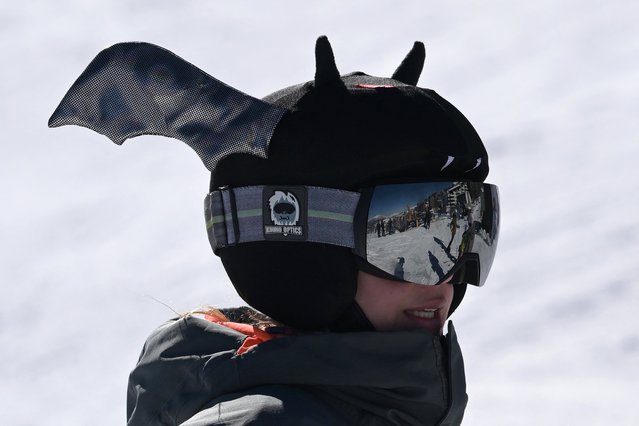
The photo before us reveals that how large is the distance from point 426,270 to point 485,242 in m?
0.32

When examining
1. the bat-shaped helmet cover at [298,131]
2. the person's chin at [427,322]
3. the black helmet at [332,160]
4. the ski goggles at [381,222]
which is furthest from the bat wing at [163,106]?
the person's chin at [427,322]

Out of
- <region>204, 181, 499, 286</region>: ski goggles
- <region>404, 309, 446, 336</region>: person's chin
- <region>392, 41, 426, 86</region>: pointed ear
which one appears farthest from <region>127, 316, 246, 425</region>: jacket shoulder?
<region>392, 41, 426, 86</region>: pointed ear

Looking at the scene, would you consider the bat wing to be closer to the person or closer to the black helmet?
the person

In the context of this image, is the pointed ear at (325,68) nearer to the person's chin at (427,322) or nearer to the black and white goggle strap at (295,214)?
the black and white goggle strap at (295,214)

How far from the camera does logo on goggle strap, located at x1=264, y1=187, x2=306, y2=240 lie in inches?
162

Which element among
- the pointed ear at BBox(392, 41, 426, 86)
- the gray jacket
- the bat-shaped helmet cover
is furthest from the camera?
the pointed ear at BBox(392, 41, 426, 86)

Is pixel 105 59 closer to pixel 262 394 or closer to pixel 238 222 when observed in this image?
pixel 238 222

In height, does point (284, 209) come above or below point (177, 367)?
above

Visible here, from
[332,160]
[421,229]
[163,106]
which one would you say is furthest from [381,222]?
[163,106]

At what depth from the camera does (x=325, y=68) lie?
4.25 metres

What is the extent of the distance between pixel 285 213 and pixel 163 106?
0.51 meters

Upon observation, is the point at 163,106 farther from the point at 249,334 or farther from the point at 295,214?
the point at 249,334

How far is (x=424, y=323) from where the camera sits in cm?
423

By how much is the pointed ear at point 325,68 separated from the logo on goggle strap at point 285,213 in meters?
0.38
